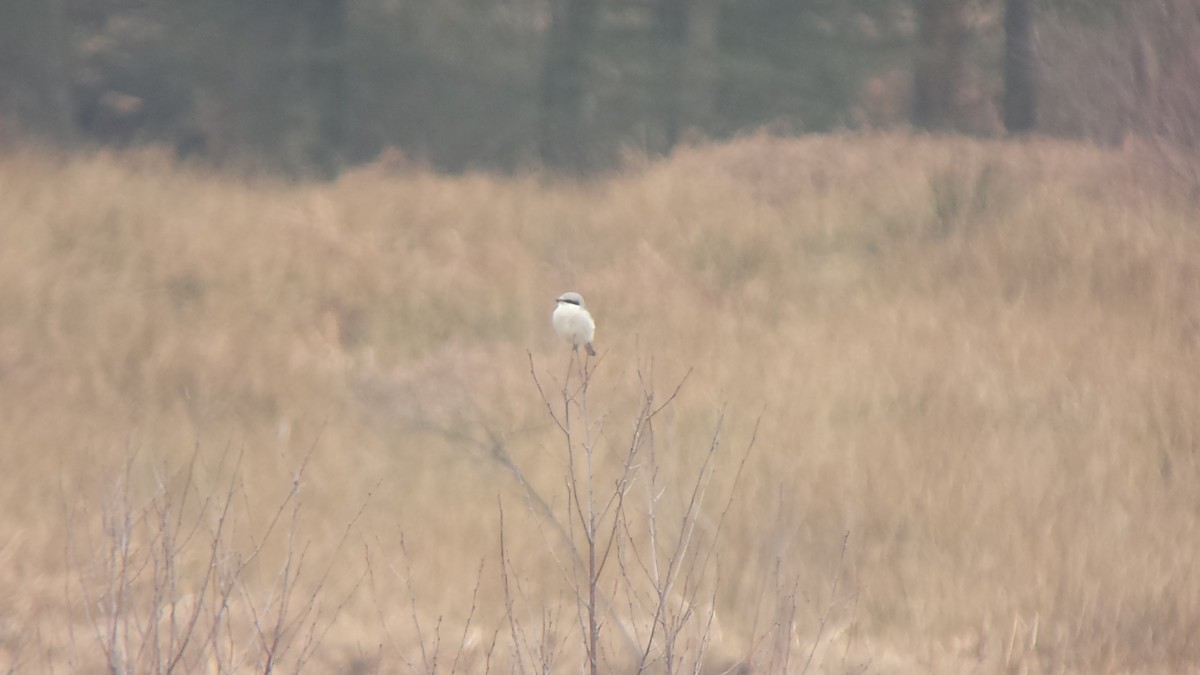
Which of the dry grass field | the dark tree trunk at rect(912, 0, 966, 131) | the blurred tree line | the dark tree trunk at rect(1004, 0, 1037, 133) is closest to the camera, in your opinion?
the dry grass field

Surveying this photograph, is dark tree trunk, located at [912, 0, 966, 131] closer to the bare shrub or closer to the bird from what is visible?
the bird

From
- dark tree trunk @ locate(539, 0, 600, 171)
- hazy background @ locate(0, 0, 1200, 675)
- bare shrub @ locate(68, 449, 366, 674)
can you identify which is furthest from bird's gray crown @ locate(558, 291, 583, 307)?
dark tree trunk @ locate(539, 0, 600, 171)

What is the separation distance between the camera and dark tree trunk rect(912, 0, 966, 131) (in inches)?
495

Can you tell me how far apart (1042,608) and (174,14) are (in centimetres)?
1146

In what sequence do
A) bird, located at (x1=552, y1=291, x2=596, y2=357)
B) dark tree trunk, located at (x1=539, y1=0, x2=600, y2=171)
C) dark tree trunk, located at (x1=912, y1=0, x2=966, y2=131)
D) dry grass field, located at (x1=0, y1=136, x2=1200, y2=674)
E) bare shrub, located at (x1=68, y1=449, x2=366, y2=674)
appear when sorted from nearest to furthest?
bare shrub, located at (x1=68, y1=449, x2=366, y2=674), bird, located at (x1=552, y1=291, x2=596, y2=357), dry grass field, located at (x1=0, y1=136, x2=1200, y2=674), dark tree trunk, located at (x1=912, y1=0, x2=966, y2=131), dark tree trunk, located at (x1=539, y1=0, x2=600, y2=171)

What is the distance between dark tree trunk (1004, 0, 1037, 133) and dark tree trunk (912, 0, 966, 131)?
50 centimetres

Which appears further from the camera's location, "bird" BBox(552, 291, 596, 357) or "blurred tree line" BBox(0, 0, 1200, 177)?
"blurred tree line" BBox(0, 0, 1200, 177)

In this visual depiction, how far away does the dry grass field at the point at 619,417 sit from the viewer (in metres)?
4.18

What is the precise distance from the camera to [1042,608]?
4.43 m

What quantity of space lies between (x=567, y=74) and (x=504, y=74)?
43.2 inches

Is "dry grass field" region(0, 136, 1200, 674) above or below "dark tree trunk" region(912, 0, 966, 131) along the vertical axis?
below

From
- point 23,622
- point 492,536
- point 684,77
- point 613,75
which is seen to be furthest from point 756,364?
point 613,75

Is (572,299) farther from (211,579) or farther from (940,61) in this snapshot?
(940,61)

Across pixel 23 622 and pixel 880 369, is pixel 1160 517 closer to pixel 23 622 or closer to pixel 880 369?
pixel 880 369
